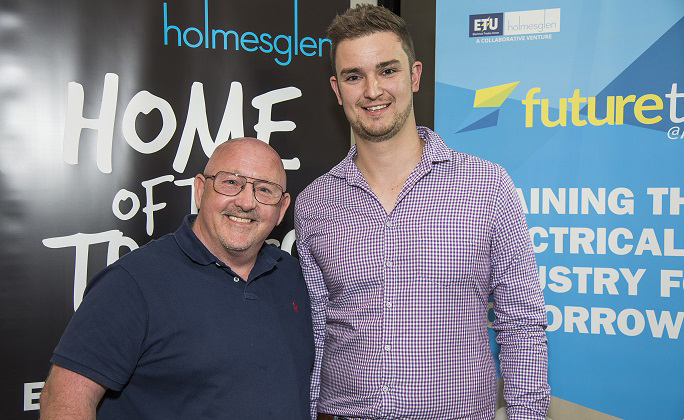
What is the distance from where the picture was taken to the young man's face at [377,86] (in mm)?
1921

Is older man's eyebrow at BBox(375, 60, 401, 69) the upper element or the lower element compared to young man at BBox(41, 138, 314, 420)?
upper

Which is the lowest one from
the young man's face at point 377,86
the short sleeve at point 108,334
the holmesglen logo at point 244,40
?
the short sleeve at point 108,334

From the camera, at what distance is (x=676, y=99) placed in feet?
7.43

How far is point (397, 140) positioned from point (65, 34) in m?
1.39

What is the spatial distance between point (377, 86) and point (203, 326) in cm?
91

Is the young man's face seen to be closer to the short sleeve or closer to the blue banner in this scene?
the blue banner

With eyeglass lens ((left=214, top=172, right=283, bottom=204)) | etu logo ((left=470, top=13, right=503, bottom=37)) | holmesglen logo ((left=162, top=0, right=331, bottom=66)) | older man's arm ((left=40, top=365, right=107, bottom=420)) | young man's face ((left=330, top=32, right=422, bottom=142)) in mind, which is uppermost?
etu logo ((left=470, top=13, right=503, bottom=37))

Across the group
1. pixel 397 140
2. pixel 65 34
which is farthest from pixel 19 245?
pixel 397 140

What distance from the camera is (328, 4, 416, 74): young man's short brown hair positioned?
1.95 m

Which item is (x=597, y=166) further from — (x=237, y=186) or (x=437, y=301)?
(x=237, y=186)

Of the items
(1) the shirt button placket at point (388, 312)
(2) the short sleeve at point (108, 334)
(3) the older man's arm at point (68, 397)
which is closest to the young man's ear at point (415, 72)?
(1) the shirt button placket at point (388, 312)

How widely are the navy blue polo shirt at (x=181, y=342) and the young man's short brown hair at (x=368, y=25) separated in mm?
812

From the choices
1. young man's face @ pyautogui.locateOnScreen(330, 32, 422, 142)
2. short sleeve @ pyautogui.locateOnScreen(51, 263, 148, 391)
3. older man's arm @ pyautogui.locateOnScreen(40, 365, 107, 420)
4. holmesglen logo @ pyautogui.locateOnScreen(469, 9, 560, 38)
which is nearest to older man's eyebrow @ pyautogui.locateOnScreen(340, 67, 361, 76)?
young man's face @ pyautogui.locateOnScreen(330, 32, 422, 142)

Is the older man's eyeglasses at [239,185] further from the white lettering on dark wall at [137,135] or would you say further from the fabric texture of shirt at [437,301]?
the white lettering on dark wall at [137,135]
